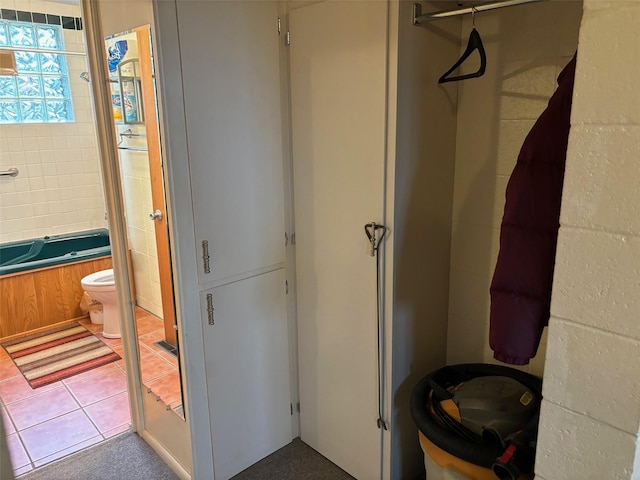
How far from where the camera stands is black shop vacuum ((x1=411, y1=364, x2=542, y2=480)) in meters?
1.47

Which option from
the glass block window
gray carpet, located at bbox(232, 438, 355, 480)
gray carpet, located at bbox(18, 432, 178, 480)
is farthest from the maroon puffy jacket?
the glass block window

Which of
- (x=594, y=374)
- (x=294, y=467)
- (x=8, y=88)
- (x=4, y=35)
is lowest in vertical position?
(x=294, y=467)

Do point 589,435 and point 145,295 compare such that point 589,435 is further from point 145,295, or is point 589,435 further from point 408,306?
point 145,295

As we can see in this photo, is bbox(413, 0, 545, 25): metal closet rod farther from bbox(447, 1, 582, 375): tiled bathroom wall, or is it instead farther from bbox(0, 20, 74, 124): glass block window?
bbox(0, 20, 74, 124): glass block window

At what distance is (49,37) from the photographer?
4105 millimetres

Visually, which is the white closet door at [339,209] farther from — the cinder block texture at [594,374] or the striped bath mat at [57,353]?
the striped bath mat at [57,353]

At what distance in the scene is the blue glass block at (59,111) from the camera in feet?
13.8

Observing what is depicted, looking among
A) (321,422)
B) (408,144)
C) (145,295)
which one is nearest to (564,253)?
(408,144)

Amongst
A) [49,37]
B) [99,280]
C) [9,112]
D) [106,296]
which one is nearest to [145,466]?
[106,296]

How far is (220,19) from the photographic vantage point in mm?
1858

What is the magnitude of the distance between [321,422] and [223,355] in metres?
0.60

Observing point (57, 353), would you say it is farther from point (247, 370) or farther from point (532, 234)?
point (532, 234)

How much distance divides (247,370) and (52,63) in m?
3.46

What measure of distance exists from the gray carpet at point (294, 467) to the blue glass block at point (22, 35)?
3762 millimetres
